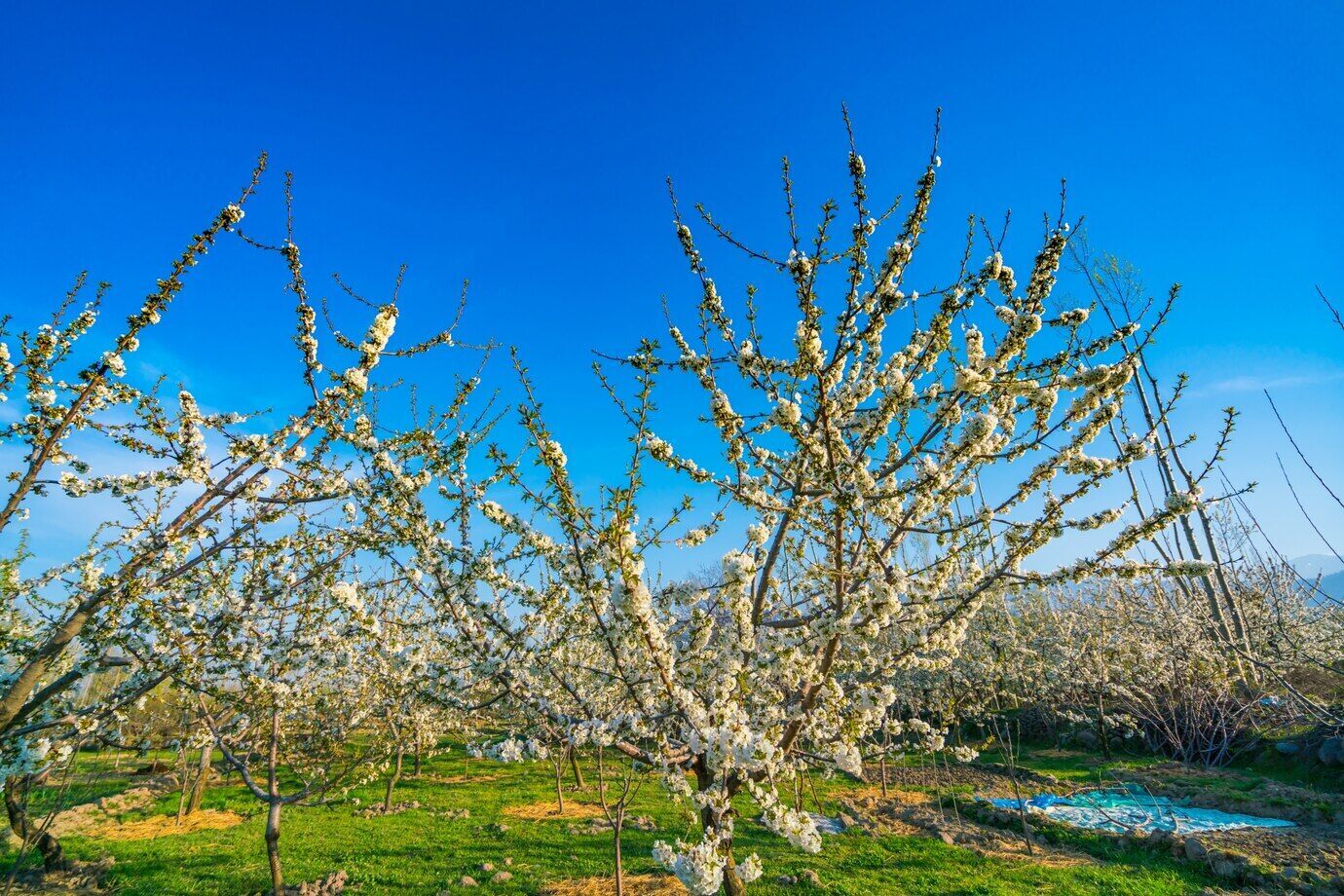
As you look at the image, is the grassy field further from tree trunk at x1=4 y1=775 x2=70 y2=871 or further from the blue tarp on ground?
the blue tarp on ground

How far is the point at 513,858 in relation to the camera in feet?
36.8

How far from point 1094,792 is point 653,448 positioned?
55.5 feet

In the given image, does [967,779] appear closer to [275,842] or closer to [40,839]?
[275,842]

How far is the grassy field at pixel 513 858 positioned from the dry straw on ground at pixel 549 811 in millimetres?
403

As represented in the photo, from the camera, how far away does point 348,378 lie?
5.00 meters

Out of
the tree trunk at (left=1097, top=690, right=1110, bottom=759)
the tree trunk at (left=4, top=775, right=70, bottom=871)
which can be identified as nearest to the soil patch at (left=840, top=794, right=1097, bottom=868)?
the tree trunk at (left=1097, top=690, right=1110, bottom=759)

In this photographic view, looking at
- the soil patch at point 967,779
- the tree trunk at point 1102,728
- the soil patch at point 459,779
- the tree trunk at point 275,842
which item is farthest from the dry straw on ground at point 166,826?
the tree trunk at point 1102,728

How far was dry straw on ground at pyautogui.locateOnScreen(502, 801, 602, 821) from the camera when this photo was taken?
583 inches

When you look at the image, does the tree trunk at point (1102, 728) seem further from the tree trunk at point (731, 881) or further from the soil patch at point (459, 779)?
the soil patch at point (459, 779)

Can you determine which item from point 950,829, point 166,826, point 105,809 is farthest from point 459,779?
point 950,829

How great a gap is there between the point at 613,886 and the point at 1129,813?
1135 cm

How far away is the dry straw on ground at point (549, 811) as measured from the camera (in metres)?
14.8

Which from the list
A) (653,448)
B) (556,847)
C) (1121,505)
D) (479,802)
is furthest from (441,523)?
(479,802)

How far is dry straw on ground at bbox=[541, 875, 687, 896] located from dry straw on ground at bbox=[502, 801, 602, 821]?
5031 mm
